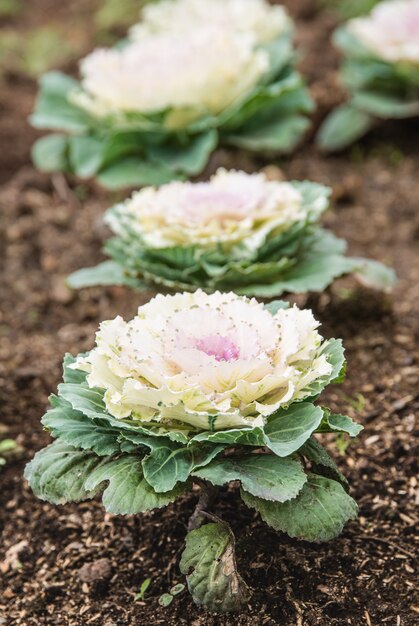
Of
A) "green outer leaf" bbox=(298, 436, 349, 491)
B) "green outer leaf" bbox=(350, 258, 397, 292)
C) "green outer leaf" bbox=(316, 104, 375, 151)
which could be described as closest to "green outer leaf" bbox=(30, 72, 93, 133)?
"green outer leaf" bbox=(316, 104, 375, 151)

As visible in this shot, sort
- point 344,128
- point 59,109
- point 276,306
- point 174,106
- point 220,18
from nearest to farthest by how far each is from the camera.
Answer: point 276,306 → point 174,106 → point 59,109 → point 220,18 → point 344,128

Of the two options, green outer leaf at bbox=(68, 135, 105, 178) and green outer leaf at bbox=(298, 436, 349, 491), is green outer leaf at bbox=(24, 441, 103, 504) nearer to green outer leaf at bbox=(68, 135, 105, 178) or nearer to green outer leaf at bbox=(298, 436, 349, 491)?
green outer leaf at bbox=(298, 436, 349, 491)

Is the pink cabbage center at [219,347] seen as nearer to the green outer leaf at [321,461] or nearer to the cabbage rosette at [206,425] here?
the cabbage rosette at [206,425]

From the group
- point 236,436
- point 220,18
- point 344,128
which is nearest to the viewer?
point 236,436

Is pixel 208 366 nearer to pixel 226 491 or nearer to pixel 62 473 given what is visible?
pixel 62 473

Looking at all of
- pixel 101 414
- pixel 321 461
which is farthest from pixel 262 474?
pixel 101 414

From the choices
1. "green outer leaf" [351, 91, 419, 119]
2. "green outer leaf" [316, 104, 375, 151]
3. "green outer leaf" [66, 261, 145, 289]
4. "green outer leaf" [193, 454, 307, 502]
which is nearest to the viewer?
"green outer leaf" [193, 454, 307, 502]
